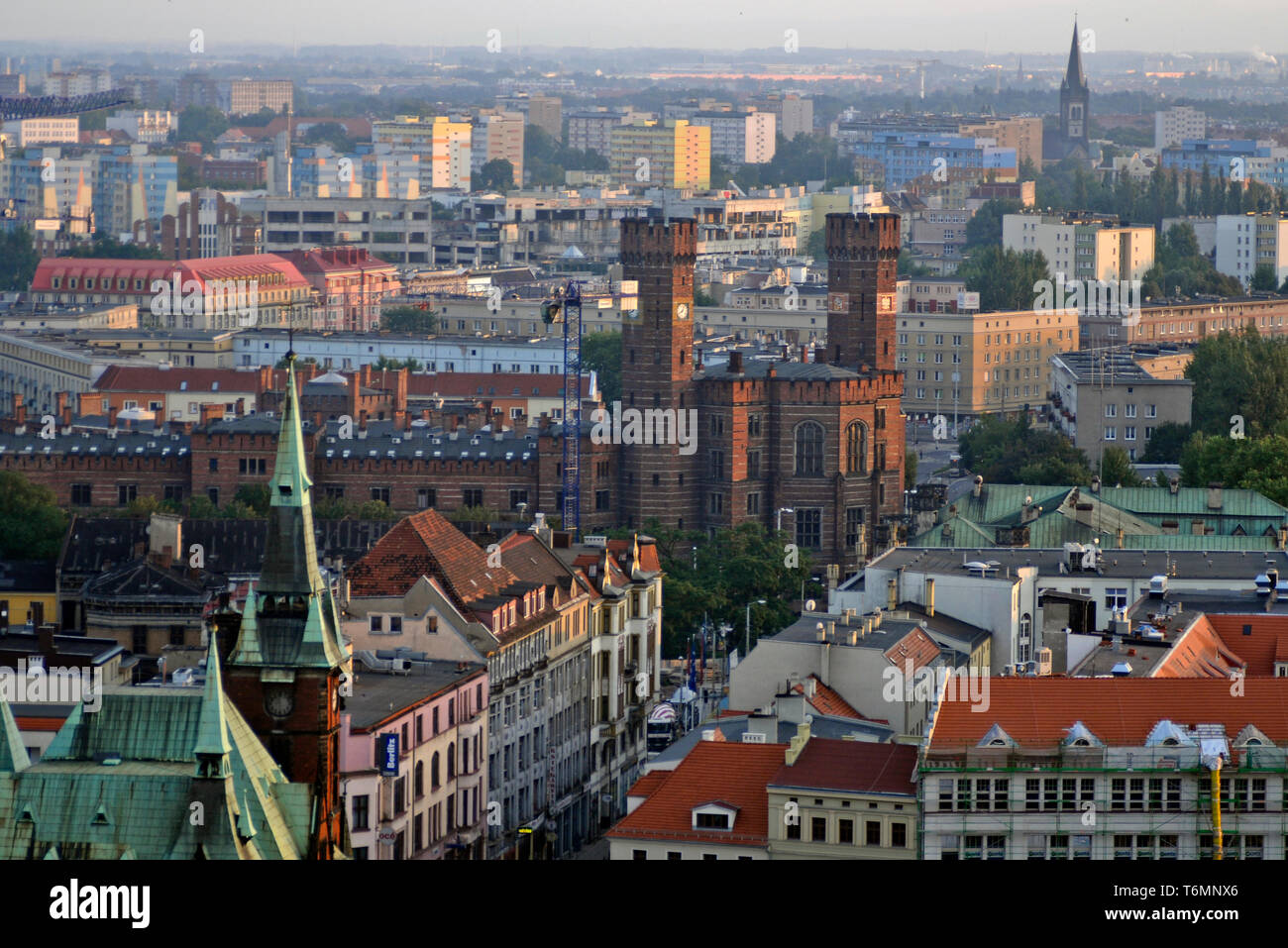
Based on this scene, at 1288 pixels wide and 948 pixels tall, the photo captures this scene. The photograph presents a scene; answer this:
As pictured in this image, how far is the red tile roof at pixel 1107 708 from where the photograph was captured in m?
42.8

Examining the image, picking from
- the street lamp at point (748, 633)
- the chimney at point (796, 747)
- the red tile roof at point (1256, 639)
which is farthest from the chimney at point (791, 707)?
the street lamp at point (748, 633)

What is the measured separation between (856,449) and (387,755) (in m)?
62.6

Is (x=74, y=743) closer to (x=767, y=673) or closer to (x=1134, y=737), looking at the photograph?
(x=1134, y=737)

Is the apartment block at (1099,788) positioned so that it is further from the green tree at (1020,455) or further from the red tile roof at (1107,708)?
the green tree at (1020,455)

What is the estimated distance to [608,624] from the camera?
7062 centimetres

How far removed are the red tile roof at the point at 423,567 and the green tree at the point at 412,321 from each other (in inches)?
4953


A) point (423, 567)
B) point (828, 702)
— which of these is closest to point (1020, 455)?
point (423, 567)

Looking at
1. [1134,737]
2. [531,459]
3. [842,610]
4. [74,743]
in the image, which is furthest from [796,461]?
[74,743]

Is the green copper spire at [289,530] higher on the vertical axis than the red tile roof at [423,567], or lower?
higher

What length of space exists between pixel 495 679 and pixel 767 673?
6482 millimetres

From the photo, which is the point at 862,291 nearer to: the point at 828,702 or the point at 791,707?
the point at 828,702
